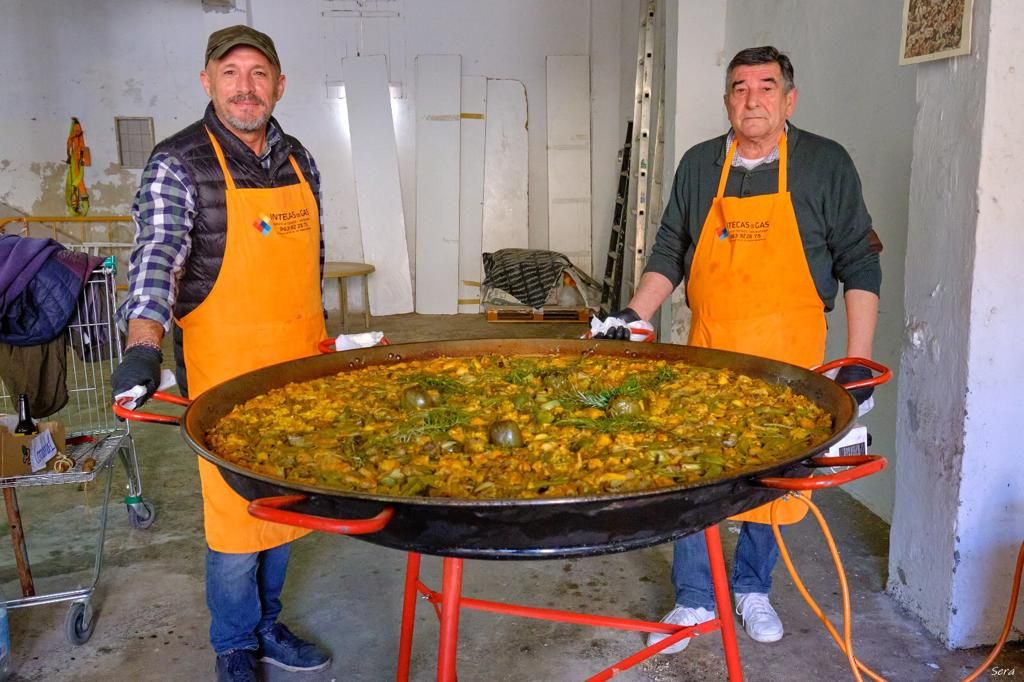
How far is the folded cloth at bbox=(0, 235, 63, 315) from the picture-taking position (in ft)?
11.1

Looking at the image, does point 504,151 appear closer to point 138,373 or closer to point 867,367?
point 867,367

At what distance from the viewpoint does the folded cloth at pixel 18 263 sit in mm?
3391

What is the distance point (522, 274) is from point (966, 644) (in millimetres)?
5998

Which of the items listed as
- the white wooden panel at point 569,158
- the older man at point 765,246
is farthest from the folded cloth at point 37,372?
the white wooden panel at point 569,158

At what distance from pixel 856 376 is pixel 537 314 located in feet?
20.6

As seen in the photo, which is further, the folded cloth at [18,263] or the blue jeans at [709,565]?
the folded cloth at [18,263]

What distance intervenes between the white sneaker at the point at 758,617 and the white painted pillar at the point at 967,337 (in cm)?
53

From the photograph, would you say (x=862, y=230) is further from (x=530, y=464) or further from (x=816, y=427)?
(x=530, y=464)

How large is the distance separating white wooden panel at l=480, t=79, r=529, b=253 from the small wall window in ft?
12.3

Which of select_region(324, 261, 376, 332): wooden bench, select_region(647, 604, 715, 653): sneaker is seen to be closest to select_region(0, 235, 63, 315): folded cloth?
select_region(647, 604, 715, 653): sneaker

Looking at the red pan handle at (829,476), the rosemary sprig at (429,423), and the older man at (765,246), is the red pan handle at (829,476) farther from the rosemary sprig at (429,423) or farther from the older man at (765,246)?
the older man at (765,246)

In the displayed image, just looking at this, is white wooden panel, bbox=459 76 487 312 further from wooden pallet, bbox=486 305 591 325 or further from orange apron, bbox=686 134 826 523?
orange apron, bbox=686 134 826 523

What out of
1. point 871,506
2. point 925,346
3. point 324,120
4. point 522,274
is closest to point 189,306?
point 925,346

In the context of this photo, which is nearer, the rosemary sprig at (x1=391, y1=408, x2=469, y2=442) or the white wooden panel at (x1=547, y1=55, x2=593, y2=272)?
the rosemary sprig at (x1=391, y1=408, x2=469, y2=442)
